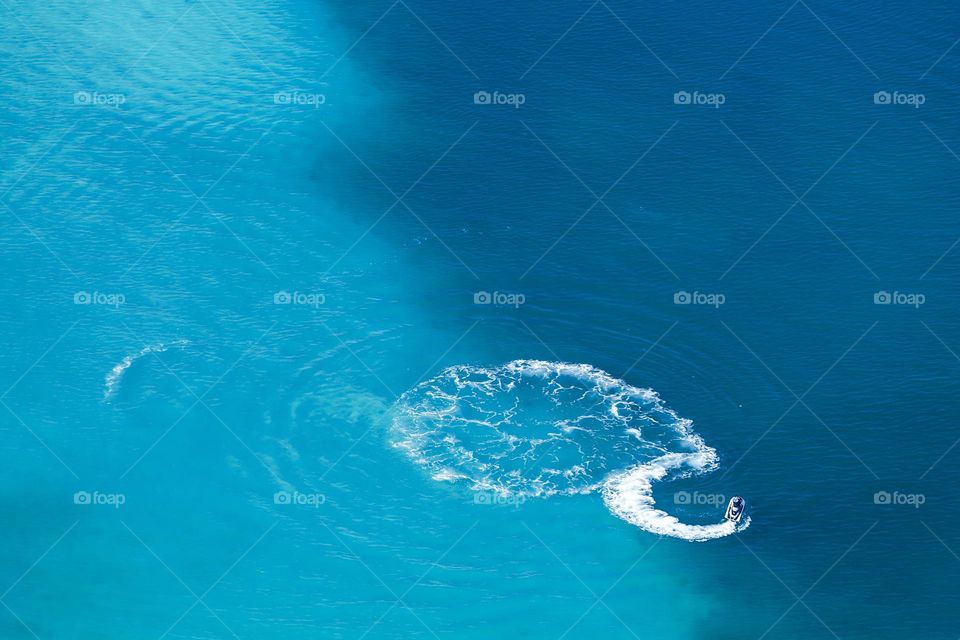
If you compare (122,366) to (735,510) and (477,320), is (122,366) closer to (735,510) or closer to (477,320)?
(477,320)

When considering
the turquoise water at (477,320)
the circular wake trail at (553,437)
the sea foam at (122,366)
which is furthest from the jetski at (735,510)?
the sea foam at (122,366)

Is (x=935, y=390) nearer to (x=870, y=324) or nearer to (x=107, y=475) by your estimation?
(x=870, y=324)

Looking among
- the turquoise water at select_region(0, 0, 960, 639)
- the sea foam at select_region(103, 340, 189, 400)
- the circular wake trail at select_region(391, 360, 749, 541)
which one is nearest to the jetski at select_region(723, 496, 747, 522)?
the circular wake trail at select_region(391, 360, 749, 541)

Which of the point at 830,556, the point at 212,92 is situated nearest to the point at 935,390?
the point at 830,556

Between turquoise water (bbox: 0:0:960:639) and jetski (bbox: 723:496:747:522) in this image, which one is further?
jetski (bbox: 723:496:747:522)

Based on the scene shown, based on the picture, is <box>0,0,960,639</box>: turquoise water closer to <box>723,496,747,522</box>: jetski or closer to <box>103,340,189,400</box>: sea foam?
<box>103,340,189,400</box>: sea foam

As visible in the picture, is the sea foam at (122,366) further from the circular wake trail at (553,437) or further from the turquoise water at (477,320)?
the circular wake trail at (553,437)
